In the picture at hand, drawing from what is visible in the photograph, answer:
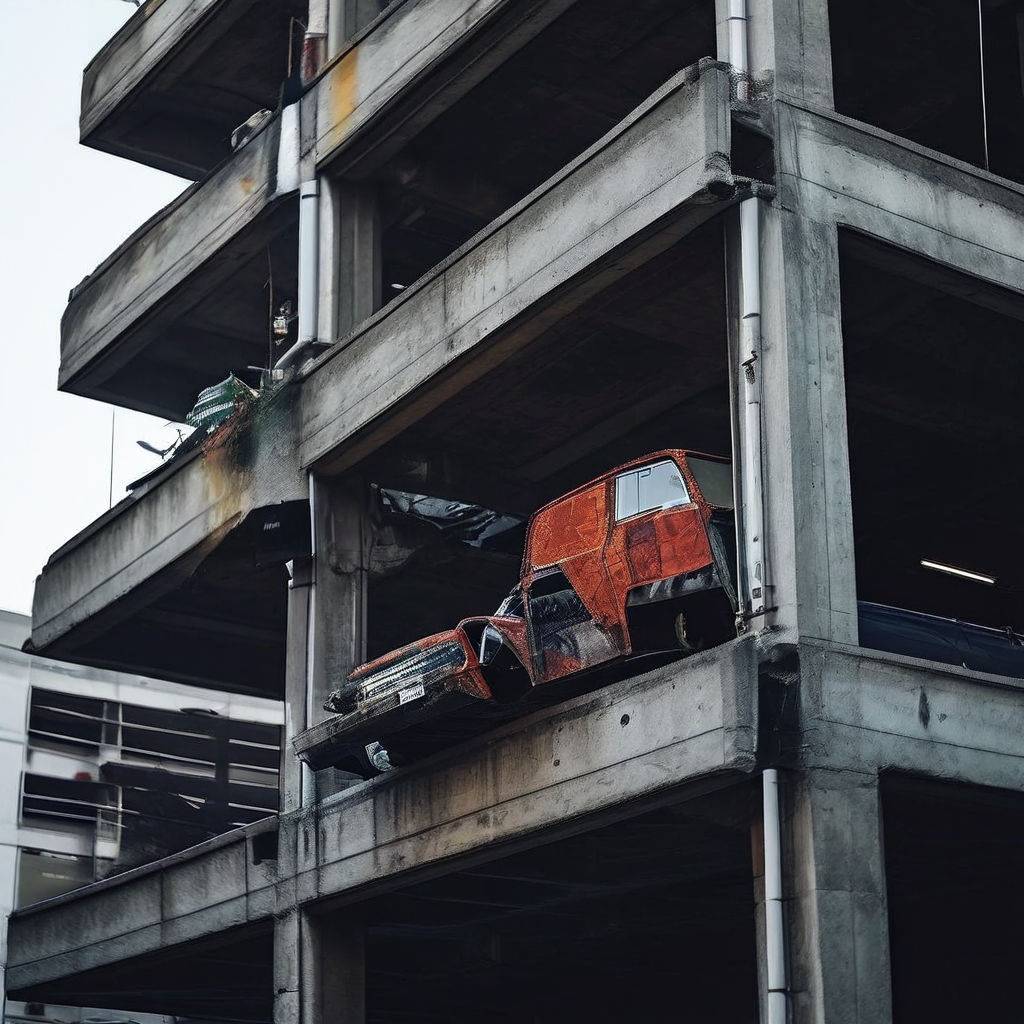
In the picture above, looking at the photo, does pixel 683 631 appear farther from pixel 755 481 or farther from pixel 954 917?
pixel 954 917

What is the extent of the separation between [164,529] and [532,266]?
9.08m

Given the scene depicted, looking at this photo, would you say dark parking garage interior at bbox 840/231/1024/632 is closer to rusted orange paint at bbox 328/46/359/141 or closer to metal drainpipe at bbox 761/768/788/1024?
metal drainpipe at bbox 761/768/788/1024

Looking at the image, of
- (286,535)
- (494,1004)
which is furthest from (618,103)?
(494,1004)

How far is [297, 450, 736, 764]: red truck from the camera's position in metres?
17.0

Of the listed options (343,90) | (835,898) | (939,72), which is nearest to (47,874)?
(343,90)

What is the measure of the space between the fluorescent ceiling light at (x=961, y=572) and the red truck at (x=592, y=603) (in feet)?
35.2

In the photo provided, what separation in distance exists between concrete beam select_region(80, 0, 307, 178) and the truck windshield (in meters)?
13.8

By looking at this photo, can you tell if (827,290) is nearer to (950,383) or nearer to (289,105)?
(950,383)

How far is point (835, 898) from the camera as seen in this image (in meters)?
15.0

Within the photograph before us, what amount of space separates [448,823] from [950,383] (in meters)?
8.36

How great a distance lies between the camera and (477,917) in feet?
77.9

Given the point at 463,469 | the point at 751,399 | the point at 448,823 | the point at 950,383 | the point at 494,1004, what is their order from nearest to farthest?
the point at 751,399, the point at 448,823, the point at 950,383, the point at 463,469, the point at 494,1004

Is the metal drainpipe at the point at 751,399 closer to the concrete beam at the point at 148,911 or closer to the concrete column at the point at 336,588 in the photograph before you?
the concrete column at the point at 336,588

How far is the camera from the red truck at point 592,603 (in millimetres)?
17016
